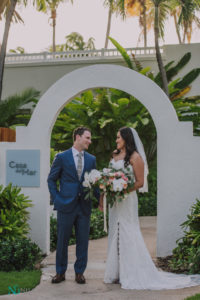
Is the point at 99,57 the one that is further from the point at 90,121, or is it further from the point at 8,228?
the point at 8,228

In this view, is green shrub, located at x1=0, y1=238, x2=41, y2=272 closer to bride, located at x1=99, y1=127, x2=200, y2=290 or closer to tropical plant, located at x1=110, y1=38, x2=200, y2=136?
bride, located at x1=99, y1=127, x2=200, y2=290

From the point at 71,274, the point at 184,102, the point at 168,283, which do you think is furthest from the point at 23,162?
the point at 184,102

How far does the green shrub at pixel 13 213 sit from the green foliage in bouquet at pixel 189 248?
240 cm

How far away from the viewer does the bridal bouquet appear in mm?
5461

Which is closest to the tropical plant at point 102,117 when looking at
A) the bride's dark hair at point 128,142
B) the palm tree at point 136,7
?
→ the palm tree at point 136,7

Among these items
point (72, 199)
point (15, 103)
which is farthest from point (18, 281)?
point (15, 103)

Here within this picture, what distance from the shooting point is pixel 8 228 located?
6.66 metres

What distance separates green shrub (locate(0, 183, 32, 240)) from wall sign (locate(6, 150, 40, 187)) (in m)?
0.18

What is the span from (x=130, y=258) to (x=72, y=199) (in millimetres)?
1043

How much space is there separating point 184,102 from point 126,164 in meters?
10.4

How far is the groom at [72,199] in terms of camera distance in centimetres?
567

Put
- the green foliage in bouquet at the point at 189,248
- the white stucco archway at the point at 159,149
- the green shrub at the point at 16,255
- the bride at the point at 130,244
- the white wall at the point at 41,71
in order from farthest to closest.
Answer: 1. the white wall at the point at 41,71
2. the white stucco archway at the point at 159,149
3. the green shrub at the point at 16,255
4. the green foliage in bouquet at the point at 189,248
5. the bride at the point at 130,244

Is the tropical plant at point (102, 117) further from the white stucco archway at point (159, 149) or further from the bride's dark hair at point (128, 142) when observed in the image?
the bride's dark hair at point (128, 142)

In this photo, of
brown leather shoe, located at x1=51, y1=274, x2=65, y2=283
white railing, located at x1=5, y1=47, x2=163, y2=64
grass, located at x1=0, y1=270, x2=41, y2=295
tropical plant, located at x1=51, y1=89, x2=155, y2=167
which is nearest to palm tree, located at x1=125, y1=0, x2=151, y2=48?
white railing, located at x1=5, y1=47, x2=163, y2=64
